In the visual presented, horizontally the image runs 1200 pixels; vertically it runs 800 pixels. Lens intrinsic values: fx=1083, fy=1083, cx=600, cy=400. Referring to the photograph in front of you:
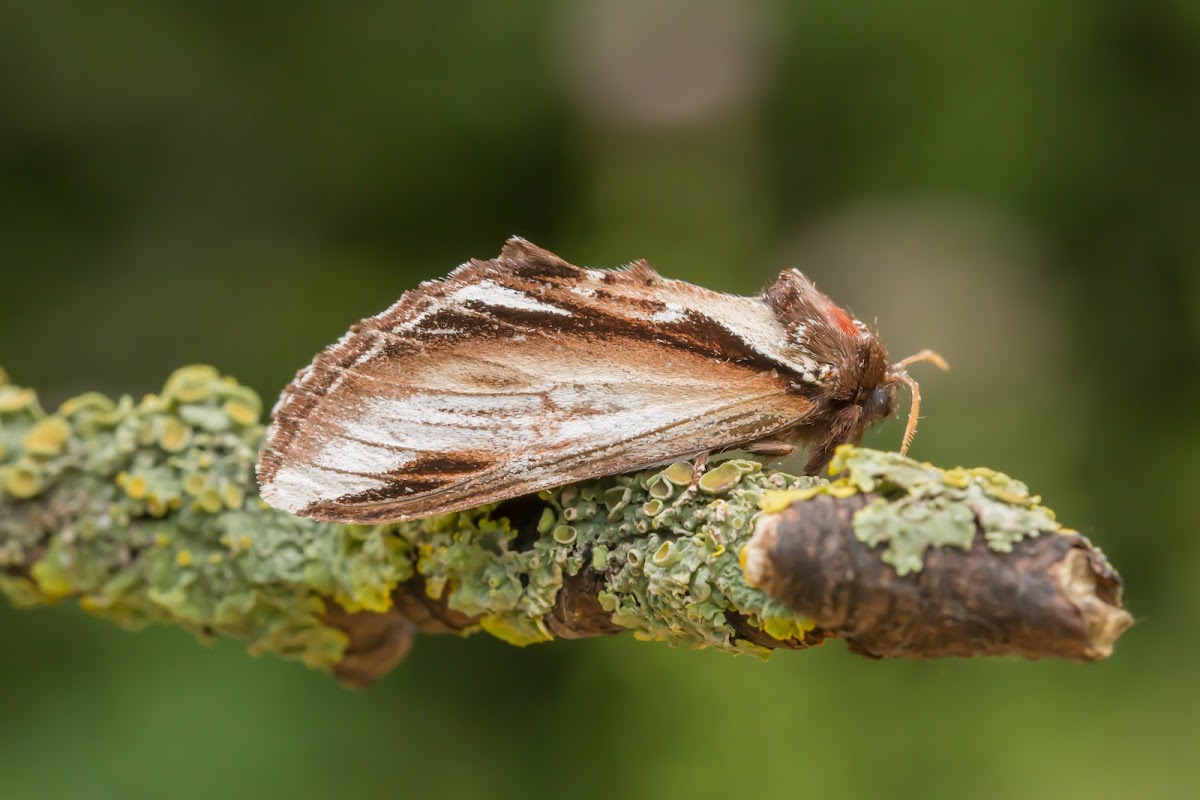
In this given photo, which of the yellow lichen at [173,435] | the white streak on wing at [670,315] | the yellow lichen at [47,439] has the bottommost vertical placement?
the yellow lichen at [47,439]

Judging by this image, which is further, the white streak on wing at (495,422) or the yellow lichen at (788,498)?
the white streak on wing at (495,422)

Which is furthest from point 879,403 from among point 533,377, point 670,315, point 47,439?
point 47,439

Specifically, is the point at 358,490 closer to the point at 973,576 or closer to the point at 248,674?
the point at 973,576

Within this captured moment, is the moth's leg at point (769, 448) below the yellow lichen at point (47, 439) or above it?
above

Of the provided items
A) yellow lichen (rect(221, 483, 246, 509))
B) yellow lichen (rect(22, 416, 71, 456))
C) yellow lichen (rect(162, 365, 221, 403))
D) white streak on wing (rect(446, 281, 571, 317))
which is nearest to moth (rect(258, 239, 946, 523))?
white streak on wing (rect(446, 281, 571, 317))

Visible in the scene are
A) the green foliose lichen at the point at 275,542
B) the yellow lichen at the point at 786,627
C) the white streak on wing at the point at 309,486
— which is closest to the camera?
the yellow lichen at the point at 786,627

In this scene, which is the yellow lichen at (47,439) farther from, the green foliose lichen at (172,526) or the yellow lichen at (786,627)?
the yellow lichen at (786,627)

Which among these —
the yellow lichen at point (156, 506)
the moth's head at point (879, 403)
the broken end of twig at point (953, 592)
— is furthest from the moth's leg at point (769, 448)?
the yellow lichen at point (156, 506)
